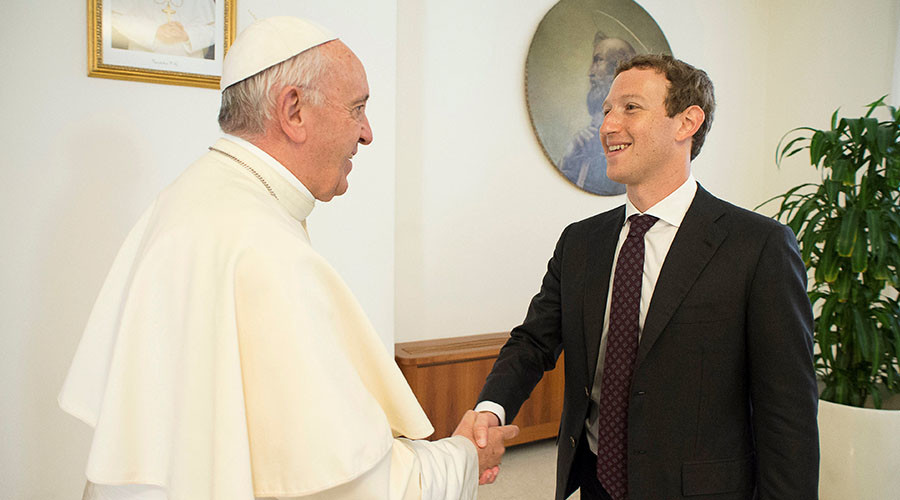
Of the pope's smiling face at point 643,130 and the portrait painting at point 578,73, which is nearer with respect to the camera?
the pope's smiling face at point 643,130

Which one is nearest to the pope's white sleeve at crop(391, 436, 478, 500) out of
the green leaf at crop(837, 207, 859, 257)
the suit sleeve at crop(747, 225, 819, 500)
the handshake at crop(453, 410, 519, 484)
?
the handshake at crop(453, 410, 519, 484)

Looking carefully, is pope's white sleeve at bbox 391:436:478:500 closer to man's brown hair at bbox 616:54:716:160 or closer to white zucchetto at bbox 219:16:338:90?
white zucchetto at bbox 219:16:338:90

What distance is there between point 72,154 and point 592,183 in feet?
Answer: 10.8

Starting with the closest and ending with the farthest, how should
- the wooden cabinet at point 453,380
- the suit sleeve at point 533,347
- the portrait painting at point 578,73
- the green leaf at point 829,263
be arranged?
1. the suit sleeve at point 533,347
2. the green leaf at point 829,263
3. the wooden cabinet at point 453,380
4. the portrait painting at point 578,73

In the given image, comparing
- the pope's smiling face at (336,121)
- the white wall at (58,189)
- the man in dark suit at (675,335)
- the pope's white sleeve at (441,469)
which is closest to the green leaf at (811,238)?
the man in dark suit at (675,335)

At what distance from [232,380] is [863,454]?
2.91m

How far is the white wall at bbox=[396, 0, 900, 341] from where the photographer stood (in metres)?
3.74

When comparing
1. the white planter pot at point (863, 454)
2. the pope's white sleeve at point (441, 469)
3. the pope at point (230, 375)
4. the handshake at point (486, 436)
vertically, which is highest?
the pope at point (230, 375)

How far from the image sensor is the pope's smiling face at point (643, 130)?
1.63 metres

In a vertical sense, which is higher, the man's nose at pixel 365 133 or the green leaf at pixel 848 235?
the man's nose at pixel 365 133

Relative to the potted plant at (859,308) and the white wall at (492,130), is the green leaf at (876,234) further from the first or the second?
the white wall at (492,130)

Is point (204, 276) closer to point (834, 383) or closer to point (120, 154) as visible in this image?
point (120, 154)

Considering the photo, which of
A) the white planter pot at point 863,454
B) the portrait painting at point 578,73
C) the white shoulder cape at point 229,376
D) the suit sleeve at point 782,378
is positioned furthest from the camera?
the portrait painting at point 578,73

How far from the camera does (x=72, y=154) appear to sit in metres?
2.38
